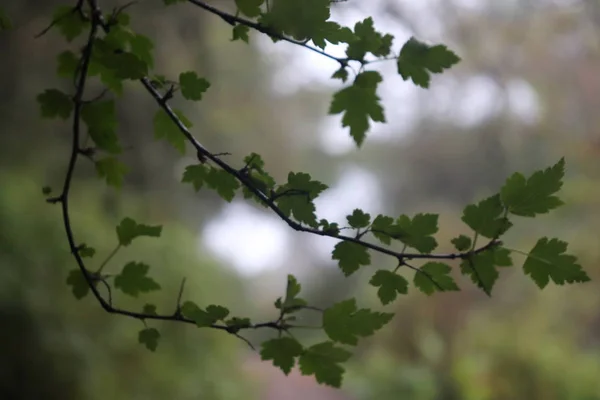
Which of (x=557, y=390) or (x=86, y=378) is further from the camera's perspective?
(x=557, y=390)

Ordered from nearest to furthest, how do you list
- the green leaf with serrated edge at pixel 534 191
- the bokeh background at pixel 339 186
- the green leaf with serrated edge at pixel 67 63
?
the green leaf with serrated edge at pixel 534 191 → the green leaf with serrated edge at pixel 67 63 → the bokeh background at pixel 339 186

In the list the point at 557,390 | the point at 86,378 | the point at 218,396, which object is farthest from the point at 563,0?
the point at 86,378

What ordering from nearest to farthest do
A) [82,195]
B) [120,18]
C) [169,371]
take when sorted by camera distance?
[120,18] → [169,371] → [82,195]

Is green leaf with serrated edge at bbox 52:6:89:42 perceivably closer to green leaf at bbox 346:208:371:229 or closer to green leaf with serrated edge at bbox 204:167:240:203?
green leaf with serrated edge at bbox 204:167:240:203

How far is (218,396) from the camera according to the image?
120 cm

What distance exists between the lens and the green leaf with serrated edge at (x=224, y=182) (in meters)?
0.44

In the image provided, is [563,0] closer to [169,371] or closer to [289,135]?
[289,135]

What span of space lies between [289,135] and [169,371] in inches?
27.3

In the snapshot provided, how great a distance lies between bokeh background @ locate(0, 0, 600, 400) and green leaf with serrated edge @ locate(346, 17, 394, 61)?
685mm

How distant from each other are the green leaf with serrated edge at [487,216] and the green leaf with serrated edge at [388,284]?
66mm

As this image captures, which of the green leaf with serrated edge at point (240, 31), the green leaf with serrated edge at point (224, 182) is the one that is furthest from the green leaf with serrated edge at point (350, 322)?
the green leaf with serrated edge at point (240, 31)

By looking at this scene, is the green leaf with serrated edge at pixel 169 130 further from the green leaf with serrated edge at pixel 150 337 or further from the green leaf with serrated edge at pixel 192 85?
the green leaf with serrated edge at pixel 150 337

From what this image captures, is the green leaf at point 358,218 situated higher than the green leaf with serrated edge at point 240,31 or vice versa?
the green leaf with serrated edge at point 240,31

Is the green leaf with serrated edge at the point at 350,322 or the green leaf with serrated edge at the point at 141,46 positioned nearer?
the green leaf with serrated edge at the point at 350,322
